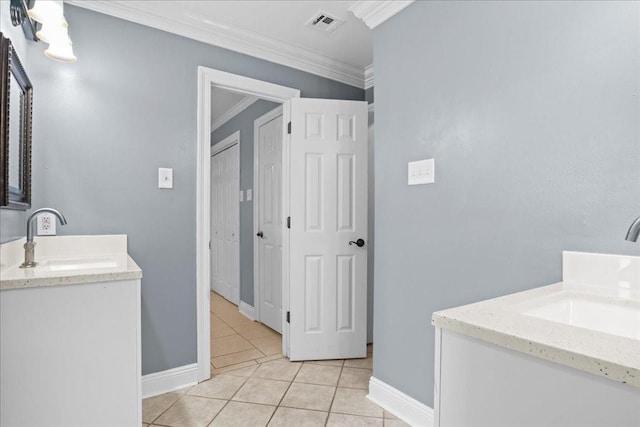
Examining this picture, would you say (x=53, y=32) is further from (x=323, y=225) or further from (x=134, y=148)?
(x=323, y=225)

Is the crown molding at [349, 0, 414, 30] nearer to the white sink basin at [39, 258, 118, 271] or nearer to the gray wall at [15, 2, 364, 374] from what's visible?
the gray wall at [15, 2, 364, 374]

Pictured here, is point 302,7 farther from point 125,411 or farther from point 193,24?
point 125,411

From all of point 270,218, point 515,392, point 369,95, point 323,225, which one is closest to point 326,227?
point 323,225

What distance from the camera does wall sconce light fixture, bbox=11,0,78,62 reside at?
136 centimetres

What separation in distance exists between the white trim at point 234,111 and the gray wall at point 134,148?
1217 mm

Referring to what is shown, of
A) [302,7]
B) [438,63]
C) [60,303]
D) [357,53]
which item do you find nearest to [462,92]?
[438,63]

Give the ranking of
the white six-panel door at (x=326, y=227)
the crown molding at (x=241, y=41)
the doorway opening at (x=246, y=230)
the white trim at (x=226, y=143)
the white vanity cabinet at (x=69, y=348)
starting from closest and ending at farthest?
the white vanity cabinet at (x=69, y=348)
the crown molding at (x=241, y=41)
the white six-panel door at (x=326, y=227)
the doorway opening at (x=246, y=230)
the white trim at (x=226, y=143)

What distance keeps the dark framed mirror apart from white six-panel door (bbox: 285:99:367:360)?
1499 millimetres

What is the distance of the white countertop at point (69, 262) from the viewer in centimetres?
117

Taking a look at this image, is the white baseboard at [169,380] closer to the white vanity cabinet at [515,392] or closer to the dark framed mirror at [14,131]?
the dark framed mirror at [14,131]

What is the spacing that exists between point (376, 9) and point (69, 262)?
2114 mm

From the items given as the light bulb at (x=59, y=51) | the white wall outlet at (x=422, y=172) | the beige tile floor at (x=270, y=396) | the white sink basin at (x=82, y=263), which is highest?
the light bulb at (x=59, y=51)

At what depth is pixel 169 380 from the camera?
2178 millimetres

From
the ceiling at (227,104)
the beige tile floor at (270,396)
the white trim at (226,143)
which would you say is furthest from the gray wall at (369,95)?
the beige tile floor at (270,396)
